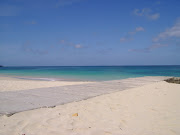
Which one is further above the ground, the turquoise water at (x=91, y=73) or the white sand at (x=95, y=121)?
the white sand at (x=95, y=121)

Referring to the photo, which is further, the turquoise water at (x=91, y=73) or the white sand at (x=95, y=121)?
the turquoise water at (x=91, y=73)

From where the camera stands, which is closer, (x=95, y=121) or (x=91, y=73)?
(x=95, y=121)

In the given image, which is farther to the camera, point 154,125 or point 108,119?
point 108,119

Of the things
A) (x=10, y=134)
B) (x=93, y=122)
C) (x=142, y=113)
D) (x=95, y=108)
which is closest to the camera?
(x=10, y=134)

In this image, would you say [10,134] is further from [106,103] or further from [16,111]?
[106,103]

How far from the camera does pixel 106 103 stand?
3887 millimetres

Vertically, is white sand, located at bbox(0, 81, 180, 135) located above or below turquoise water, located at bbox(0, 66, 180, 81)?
above

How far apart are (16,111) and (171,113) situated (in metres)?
3.09

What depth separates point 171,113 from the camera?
3.19 metres

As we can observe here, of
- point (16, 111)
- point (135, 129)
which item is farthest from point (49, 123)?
point (135, 129)

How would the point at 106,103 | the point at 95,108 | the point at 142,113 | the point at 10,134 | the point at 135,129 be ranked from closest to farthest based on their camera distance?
the point at 10,134 < the point at 135,129 < the point at 142,113 < the point at 95,108 < the point at 106,103

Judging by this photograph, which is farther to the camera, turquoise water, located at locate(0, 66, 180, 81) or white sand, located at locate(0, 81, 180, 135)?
turquoise water, located at locate(0, 66, 180, 81)

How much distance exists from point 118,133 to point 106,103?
160 cm

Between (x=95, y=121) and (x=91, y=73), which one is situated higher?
(x=95, y=121)
